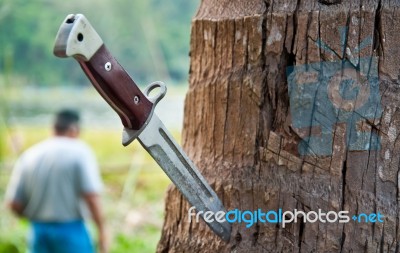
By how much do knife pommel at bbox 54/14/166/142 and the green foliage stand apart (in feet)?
16.5

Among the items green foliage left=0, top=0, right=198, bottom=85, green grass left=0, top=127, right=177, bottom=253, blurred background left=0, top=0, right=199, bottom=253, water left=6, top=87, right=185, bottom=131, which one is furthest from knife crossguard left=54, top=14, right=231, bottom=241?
water left=6, top=87, right=185, bottom=131

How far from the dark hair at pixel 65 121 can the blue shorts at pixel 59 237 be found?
1.78ft

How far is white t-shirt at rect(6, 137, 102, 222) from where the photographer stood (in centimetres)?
354

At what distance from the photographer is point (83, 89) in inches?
261

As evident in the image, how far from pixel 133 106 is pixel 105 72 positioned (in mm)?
77

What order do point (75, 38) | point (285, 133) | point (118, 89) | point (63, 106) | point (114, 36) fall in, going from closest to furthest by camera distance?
point (75, 38) → point (118, 89) → point (285, 133) → point (114, 36) → point (63, 106)

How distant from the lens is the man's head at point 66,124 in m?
3.61

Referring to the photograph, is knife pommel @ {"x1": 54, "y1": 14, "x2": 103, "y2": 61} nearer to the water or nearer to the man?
the man

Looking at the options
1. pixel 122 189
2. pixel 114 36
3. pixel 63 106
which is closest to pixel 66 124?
pixel 114 36

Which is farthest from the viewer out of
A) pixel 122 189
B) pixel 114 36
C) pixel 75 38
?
pixel 122 189

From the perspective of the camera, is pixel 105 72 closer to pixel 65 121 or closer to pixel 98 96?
pixel 65 121

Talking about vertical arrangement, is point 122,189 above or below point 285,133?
below

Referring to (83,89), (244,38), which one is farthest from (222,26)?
(83,89)

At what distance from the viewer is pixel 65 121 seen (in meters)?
3.62
